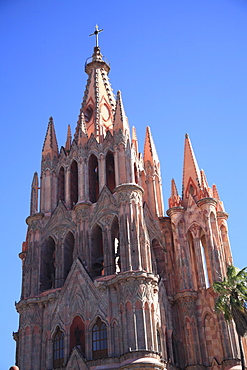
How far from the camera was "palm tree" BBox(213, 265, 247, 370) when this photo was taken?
2994 cm

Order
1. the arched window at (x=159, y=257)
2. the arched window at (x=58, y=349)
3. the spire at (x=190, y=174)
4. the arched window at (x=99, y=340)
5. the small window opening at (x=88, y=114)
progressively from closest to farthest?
the arched window at (x=99, y=340) → the arched window at (x=58, y=349) → the arched window at (x=159, y=257) → the spire at (x=190, y=174) → the small window opening at (x=88, y=114)

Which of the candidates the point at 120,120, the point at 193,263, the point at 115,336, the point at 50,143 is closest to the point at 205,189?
the point at 193,263

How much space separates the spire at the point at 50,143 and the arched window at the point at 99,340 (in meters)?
15.2

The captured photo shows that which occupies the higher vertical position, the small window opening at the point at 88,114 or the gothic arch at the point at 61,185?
the small window opening at the point at 88,114

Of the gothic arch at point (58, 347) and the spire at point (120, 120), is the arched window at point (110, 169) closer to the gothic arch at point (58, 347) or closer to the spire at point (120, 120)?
the spire at point (120, 120)

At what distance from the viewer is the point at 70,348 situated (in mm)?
34781

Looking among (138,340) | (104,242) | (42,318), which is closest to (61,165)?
(104,242)

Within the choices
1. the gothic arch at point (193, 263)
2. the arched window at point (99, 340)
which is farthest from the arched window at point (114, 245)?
the gothic arch at point (193, 263)

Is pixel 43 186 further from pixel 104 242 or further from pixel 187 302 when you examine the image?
pixel 187 302

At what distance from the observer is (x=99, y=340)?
112 ft

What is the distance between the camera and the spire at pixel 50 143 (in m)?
45.0

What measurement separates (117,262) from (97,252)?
5.15 feet

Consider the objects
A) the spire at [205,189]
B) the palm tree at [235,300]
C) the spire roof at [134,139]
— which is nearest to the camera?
the palm tree at [235,300]

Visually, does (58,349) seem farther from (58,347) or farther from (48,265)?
(48,265)
